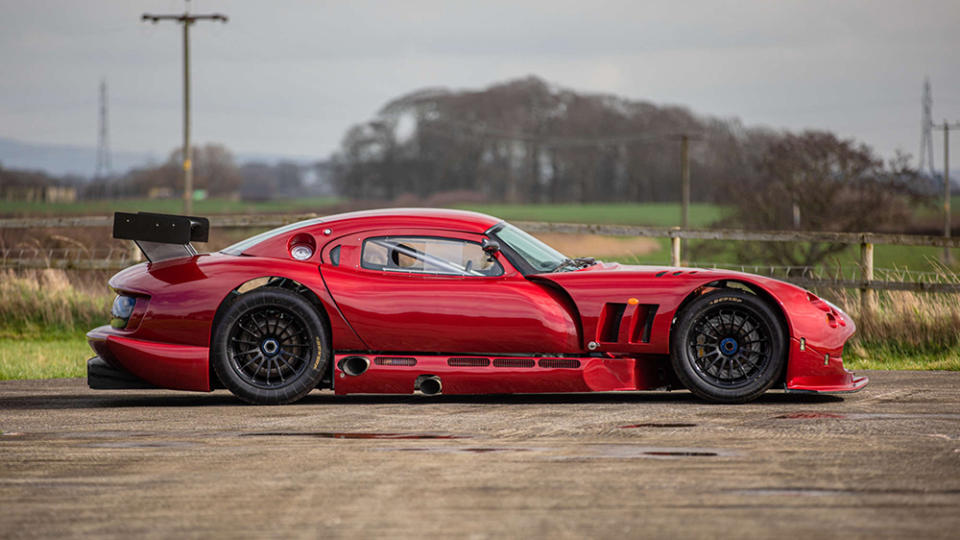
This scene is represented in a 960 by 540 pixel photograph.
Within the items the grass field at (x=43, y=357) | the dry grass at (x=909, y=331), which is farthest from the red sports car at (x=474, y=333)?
the dry grass at (x=909, y=331)

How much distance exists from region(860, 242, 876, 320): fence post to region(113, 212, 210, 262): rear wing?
7.43 meters

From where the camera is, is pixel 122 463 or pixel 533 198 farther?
pixel 533 198

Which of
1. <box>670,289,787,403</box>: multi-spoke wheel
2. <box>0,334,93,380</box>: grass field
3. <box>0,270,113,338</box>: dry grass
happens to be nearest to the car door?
<box>670,289,787,403</box>: multi-spoke wheel

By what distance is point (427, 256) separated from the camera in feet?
27.4

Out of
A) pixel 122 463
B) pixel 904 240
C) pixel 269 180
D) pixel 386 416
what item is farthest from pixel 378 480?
pixel 269 180

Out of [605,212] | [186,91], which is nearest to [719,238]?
[186,91]

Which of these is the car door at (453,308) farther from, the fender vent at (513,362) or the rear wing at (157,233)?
the rear wing at (157,233)

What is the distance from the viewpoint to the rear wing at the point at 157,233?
8.52m

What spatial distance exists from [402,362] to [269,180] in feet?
530

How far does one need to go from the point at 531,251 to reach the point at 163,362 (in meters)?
2.75

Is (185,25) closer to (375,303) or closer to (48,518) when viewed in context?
(375,303)

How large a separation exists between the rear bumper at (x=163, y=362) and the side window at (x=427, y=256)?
1.34m

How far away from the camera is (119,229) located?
8578 millimetres

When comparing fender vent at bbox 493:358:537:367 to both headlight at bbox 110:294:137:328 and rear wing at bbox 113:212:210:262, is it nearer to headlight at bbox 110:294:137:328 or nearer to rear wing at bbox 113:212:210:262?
rear wing at bbox 113:212:210:262
